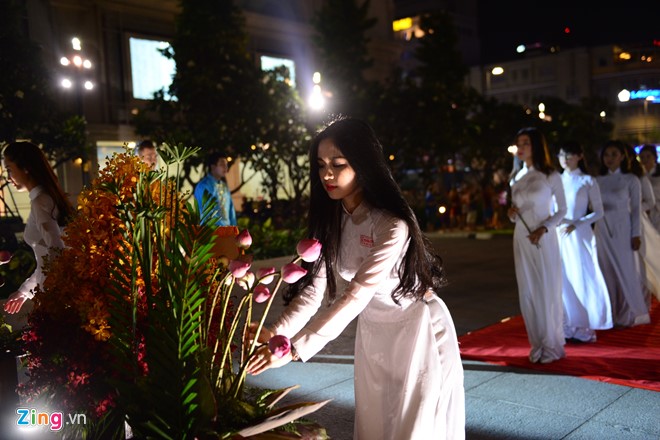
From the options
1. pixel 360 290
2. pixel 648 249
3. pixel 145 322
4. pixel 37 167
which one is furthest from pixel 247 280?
pixel 648 249

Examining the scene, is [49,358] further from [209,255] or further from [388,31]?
[388,31]

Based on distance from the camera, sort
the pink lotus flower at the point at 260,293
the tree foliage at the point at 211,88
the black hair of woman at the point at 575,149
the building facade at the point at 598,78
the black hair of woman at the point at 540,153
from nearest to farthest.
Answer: the pink lotus flower at the point at 260,293
the black hair of woman at the point at 540,153
the black hair of woman at the point at 575,149
the tree foliage at the point at 211,88
the building facade at the point at 598,78

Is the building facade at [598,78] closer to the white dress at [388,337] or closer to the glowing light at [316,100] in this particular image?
the glowing light at [316,100]

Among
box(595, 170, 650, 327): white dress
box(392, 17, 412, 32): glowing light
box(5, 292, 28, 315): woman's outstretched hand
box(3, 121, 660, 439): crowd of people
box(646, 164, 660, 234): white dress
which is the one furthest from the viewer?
box(392, 17, 412, 32): glowing light

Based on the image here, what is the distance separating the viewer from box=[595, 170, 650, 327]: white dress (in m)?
6.92

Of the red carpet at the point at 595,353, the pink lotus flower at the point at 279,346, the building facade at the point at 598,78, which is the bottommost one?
the red carpet at the point at 595,353

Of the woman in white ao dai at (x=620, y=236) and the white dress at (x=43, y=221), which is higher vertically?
the white dress at (x=43, y=221)

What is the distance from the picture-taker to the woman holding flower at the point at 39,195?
150 inches

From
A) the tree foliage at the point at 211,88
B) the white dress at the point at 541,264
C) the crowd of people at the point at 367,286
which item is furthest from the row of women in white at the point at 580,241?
the tree foliage at the point at 211,88

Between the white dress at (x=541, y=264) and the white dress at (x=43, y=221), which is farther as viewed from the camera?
the white dress at (x=541, y=264)

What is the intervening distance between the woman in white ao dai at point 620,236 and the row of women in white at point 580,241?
10 millimetres

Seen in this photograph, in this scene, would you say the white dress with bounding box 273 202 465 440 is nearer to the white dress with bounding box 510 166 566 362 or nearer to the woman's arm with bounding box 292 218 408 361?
the woman's arm with bounding box 292 218 408 361

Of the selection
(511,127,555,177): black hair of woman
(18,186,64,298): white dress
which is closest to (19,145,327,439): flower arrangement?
(18,186,64,298): white dress

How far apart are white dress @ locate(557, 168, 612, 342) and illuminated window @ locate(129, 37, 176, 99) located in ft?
59.6
